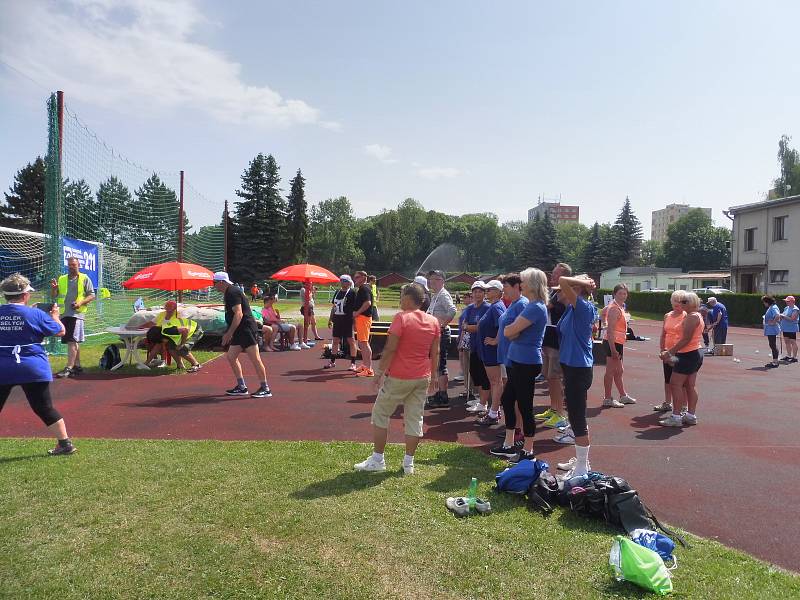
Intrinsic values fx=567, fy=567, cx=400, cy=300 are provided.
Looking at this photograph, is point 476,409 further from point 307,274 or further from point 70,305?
point 307,274

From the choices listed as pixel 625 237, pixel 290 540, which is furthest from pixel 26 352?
pixel 625 237

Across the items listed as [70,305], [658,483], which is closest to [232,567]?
[658,483]

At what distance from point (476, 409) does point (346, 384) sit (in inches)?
113

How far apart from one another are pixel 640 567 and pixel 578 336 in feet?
7.52

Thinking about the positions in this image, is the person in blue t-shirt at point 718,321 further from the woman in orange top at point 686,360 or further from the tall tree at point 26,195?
the tall tree at point 26,195

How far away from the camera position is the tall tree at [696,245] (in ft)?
306

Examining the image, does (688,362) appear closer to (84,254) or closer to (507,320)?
(507,320)

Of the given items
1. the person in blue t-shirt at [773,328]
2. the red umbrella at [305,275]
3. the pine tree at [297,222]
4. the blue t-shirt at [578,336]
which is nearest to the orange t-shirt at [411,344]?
the blue t-shirt at [578,336]

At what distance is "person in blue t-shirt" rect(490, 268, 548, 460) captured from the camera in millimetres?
5523

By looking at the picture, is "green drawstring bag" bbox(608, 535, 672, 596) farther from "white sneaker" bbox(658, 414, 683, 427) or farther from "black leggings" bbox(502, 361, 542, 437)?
"white sneaker" bbox(658, 414, 683, 427)

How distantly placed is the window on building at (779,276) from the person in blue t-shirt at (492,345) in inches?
1429

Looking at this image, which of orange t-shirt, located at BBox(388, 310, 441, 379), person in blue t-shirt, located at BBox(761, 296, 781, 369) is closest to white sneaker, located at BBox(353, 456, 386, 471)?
orange t-shirt, located at BBox(388, 310, 441, 379)

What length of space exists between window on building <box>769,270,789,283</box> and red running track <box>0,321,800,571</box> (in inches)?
1156

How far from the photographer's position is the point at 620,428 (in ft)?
24.1
